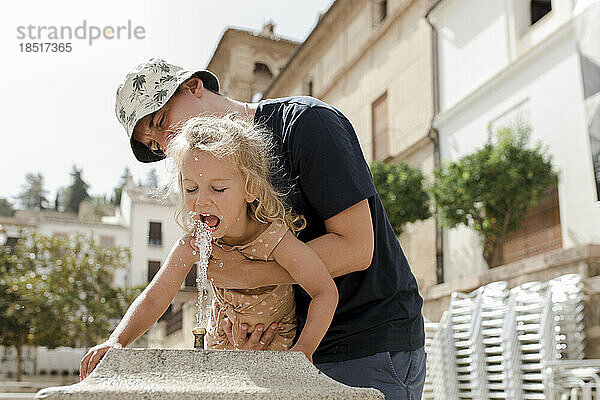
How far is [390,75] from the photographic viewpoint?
18.3 m

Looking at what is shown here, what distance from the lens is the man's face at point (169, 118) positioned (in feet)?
6.39

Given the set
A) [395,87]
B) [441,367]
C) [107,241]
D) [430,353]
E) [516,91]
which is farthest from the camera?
[107,241]

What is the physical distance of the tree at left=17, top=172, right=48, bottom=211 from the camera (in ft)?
189

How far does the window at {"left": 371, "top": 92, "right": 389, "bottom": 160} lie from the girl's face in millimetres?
16570

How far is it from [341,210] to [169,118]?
0.64 meters

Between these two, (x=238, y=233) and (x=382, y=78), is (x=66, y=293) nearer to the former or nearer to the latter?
(x=382, y=78)

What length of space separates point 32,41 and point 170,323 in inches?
757

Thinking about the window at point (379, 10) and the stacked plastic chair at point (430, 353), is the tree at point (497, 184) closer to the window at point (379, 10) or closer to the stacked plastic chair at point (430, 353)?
the stacked plastic chair at point (430, 353)

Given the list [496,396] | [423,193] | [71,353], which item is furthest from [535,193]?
[71,353]

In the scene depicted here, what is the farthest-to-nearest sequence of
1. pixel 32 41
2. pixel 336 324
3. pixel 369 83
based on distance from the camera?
pixel 369 83 → pixel 32 41 → pixel 336 324

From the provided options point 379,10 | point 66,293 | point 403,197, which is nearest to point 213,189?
point 403,197

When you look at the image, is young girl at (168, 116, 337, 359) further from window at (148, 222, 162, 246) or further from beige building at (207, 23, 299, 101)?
window at (148, 222, 162, 246)

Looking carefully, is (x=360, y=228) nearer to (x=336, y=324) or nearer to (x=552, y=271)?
(x=336, y=324)

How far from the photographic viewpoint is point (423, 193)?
44.4 ft
